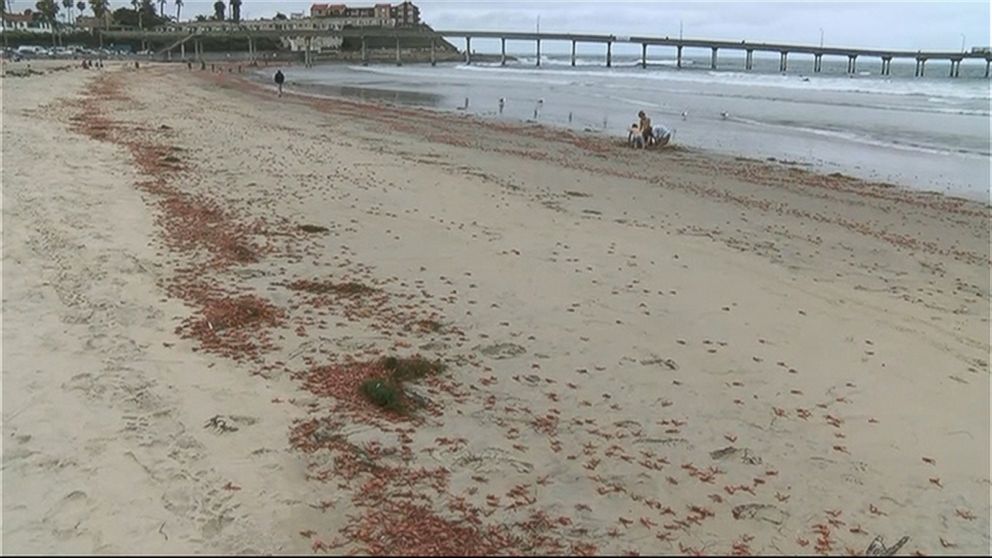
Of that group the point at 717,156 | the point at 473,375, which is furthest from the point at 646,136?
the point at 473,375

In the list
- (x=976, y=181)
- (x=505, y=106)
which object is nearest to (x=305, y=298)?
(x=976, y=181)

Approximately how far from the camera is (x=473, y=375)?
17.3ft

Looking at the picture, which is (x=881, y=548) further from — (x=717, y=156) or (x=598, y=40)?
(x=598, y=40)

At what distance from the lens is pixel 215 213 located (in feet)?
30.4

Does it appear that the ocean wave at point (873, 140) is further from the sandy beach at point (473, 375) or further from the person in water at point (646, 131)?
the sandy beach at point (473, 375)

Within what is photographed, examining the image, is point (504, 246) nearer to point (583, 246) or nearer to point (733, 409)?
point (583, 246)

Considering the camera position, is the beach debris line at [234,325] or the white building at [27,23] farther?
the white building at [27,23]

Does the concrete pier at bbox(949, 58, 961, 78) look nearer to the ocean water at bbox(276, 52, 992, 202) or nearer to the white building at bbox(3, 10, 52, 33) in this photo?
the ocean water at bbox(276, 52, 992, 202)

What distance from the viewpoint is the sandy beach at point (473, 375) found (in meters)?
3.60

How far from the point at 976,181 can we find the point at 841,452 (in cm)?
1560

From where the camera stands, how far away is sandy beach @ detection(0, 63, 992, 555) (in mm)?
3604

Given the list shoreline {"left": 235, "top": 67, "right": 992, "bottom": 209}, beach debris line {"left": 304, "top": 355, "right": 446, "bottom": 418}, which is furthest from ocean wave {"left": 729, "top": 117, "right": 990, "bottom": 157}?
beach debris line {"left": 304, "top": 355, "right": 446, "bottom": 418}

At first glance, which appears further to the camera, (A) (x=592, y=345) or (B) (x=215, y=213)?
(B) (x=215, y=213)

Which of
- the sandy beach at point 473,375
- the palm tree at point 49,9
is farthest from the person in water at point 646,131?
the palm tree at point 49,9
